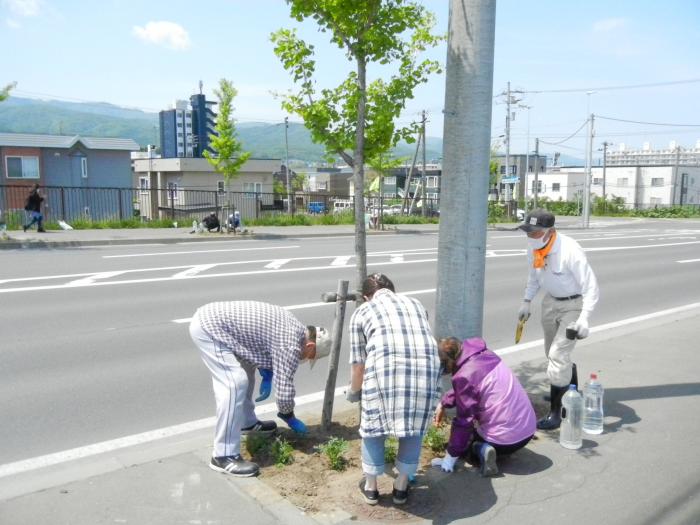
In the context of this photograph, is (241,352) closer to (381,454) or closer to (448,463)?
(381,454)

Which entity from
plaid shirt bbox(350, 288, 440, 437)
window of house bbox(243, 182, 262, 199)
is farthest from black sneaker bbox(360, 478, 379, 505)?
window of house bbox(243, 182, 262, 199)

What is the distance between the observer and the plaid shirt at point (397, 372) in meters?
3.62

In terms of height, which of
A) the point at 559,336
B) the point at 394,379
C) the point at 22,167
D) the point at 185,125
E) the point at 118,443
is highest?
the point at 185,125

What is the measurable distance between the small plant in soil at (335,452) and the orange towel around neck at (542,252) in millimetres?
2284

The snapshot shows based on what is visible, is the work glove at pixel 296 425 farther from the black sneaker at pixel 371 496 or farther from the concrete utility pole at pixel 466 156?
the concrete utility pole at pixel 466 156

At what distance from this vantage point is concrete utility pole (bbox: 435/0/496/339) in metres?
4.80

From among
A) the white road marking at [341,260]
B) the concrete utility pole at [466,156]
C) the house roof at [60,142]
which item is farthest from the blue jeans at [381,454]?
the house roof at [60,142]

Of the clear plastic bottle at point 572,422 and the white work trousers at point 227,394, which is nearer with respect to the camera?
the white work trousers at point 227,394

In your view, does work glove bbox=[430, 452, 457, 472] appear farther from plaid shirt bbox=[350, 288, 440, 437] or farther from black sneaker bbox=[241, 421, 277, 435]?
black sneaker bbox=[241, 421, 277, 435]

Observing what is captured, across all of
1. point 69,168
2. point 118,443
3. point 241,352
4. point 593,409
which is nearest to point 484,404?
point 593,409

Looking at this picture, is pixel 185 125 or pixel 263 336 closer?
pixel 263 336

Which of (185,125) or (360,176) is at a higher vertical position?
(185,125)

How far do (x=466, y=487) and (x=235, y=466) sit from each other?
1.49 meters

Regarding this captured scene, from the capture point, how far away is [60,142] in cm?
3750
